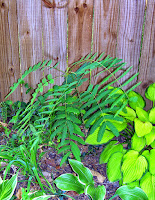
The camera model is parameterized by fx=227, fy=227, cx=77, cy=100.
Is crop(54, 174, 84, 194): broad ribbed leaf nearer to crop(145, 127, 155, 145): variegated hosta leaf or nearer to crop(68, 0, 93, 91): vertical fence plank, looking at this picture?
crop(145, 127, 155, 145): variegated hosta leaf

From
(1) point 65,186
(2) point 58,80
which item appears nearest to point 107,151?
(1) point 65,186

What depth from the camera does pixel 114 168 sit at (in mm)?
1632

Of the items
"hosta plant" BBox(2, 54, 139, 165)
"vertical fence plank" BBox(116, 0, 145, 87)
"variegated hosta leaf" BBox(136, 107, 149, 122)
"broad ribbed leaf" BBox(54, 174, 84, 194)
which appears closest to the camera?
"hosta plant" BBox(2, 54, 139, 165)

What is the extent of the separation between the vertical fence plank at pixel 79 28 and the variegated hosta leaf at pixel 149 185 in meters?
1.33

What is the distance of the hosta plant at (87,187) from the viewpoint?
4.92 ft

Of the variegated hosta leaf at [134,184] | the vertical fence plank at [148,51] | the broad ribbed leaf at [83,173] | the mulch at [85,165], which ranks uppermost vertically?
the vertical fence plank at [148,51]

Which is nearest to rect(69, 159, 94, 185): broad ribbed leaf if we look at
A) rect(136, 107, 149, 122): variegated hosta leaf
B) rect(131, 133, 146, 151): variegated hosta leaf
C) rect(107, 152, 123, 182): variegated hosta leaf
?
rect(107, 152, 123, 182): variegated hosta leaf

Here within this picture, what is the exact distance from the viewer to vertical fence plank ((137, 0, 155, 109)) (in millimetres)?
2184

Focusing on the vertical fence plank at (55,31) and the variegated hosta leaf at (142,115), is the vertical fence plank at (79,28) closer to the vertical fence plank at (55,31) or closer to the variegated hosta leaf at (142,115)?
the vertical fence plank at (55,31)

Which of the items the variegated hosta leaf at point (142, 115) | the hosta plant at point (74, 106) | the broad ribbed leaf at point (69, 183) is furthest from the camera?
the variegated hosta leaf at point (142, 115)

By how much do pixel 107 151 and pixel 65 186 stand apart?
43 cm

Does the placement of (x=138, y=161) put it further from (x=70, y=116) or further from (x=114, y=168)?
(x=70, y=116)

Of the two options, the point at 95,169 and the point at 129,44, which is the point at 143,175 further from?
the point at 129,44

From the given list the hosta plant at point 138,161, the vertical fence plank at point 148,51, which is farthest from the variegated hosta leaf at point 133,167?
the vertical fence plank at point 148,51
